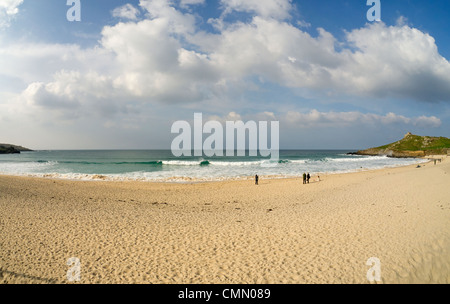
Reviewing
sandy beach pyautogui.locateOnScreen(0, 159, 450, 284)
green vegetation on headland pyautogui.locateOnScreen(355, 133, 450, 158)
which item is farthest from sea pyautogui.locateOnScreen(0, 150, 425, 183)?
green vegetation on headland pyautogui.locateOnScreen(355, 133, 450, 158)

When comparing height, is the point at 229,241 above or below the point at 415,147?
below

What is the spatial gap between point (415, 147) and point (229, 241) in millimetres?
129890

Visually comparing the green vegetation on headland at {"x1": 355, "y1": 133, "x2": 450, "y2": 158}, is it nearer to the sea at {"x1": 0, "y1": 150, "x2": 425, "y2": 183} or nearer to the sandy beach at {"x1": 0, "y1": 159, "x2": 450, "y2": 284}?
the sea at {"x1": 0, "y1": 150, "x2": 425, "y2": 183}

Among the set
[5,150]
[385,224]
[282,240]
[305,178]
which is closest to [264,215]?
[282,240]

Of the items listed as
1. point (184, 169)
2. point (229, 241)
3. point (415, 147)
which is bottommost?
point (184, 169)

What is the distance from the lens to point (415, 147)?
105812 millimetres

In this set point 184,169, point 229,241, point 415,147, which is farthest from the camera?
point 415,147

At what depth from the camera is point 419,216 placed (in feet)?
37.1

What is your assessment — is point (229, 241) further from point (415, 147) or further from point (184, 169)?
point (415, 147)

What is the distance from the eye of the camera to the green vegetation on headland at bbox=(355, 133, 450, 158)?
93.2m

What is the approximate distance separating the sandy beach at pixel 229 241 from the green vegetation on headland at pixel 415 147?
337ft

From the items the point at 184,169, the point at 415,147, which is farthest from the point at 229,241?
the point at 415,147

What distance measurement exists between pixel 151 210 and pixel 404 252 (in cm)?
1248

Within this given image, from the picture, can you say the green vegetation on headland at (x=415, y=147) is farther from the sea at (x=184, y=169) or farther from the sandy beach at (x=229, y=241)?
the sandy beach at (x=229, y=241)
